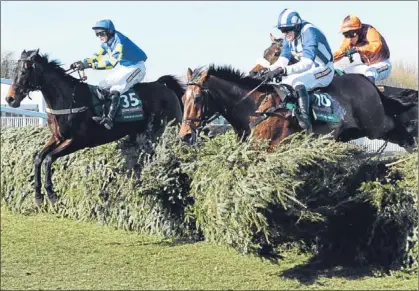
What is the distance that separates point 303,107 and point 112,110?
275cm

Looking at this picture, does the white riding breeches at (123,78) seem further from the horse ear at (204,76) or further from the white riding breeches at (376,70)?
the white riding breeches at (376,70)

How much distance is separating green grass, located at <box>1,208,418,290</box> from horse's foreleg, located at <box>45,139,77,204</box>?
0.50m

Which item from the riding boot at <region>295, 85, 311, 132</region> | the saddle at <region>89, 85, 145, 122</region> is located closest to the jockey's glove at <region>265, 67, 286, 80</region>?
the riding boot at <region>295, 85, 311, 132</region>

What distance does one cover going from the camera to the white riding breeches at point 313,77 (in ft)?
27.5

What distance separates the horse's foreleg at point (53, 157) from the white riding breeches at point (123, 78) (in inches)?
37.9

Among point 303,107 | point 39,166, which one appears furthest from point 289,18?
point 39,166

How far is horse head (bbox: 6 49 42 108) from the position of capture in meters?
9.59

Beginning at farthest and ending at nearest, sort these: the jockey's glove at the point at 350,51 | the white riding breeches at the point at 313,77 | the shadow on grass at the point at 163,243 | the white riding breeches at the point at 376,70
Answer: the jockey's glove at the point at 350,51
the white riding breeches at the point at 376,70
the shadow on grass at the point at 163,243
the white riding breeches at the point at 313,77

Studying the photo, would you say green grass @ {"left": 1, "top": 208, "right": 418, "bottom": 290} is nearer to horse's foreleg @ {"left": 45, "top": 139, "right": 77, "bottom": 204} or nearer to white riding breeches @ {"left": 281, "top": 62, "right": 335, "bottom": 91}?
horse's foreleg @ {"left": 45, "top": 139, "right": 77, "bottom": 204}

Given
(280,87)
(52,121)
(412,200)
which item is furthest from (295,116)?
(52,121)

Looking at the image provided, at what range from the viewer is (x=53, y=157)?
375 inches

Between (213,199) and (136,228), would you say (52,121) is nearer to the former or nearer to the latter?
(136,228)

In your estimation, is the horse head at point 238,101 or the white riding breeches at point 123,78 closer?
the horse head at point 238,101

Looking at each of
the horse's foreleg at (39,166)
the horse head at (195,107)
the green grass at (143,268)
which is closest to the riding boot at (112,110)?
the horse's foreleg at (39,166)
